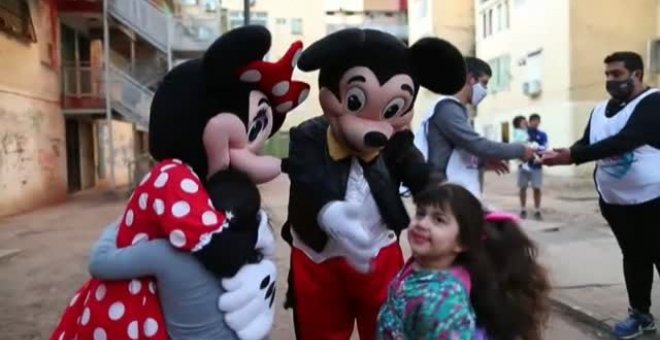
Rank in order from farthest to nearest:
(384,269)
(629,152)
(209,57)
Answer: (629,152)
(384,269)
(209,57)

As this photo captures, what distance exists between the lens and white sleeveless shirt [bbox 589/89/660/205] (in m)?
4.49

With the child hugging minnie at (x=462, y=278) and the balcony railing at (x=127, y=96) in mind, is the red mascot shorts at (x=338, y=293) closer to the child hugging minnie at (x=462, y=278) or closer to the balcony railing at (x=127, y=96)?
the child hugging minnie at (x=462, y=278)

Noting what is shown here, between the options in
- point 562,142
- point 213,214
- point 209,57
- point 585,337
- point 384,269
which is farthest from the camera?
point 562,142

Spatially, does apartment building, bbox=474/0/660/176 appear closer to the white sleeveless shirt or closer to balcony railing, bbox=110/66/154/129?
balcony railing, bbox=110/66/154/129

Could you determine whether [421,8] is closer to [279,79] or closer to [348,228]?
[348,228]

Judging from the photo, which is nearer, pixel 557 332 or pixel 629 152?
pixel 629 152

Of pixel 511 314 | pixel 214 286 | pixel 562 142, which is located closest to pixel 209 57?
pixel 214 286

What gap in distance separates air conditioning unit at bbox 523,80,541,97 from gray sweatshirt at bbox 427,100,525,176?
2247 centimetres

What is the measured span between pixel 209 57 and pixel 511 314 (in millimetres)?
1312

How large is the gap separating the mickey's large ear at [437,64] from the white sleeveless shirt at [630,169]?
5.56 feet

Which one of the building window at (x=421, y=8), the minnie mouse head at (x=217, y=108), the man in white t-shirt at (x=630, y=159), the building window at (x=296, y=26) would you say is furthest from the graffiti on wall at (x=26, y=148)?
the building window at (x=296, y=26)

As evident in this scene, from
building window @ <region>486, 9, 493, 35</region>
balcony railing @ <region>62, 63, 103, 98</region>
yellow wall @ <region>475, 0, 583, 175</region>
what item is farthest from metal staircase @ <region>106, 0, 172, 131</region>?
building window @ <region>486, 9, 493, 35</region>

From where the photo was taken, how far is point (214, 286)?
7.80 feet

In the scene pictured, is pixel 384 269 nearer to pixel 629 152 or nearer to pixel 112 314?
pixel 112 314
